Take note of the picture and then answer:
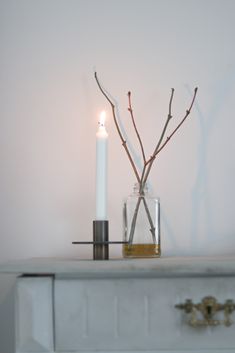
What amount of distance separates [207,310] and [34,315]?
250 millimetres

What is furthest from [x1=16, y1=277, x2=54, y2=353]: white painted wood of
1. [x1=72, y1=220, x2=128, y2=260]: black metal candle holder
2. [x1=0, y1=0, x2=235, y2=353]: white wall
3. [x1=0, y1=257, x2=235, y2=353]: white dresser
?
[x1=0, y1=0, x2=235, y2=353]: white wall

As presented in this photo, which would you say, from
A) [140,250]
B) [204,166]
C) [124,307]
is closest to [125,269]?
[124,307]

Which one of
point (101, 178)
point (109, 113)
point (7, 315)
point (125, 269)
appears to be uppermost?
point (109, 113)

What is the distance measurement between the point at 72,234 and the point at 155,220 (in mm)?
225

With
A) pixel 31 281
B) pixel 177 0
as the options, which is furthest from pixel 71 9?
pixel 31 281

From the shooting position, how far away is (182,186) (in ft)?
3.68

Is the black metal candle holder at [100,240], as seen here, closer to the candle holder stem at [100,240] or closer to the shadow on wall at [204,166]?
the candle holder stem at [100,240]

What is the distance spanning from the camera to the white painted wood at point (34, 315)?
73 centimetres

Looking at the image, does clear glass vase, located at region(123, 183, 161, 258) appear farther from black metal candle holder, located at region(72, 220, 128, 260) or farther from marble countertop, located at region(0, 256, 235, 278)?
marble countertop, located at region(0, 256, 235, 278)

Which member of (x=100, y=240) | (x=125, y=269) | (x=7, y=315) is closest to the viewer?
(x=125, y=269)

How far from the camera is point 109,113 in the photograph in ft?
3.72

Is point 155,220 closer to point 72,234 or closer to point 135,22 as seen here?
point 72,234

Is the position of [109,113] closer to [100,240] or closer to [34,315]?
[100,240]

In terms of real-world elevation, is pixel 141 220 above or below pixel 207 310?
above
